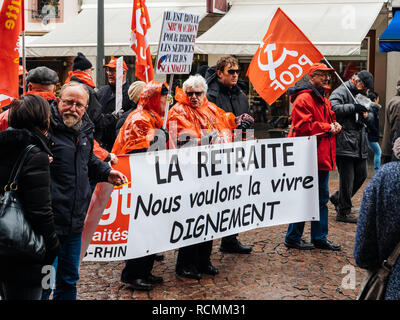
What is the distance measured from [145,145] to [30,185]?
1.90 meters

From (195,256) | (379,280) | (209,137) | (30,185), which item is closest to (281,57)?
(209,137)

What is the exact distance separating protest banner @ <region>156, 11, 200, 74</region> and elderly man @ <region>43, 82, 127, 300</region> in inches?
81.1

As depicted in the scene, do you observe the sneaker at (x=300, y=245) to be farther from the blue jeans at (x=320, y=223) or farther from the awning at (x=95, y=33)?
the awning at (x=95, y=33)

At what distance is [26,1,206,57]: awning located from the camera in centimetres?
1457

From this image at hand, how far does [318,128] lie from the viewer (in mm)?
6324

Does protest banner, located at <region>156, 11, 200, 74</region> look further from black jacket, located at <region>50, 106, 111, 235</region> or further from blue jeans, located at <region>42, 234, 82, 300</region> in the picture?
blue jeans, located at <region>42, 234, 82, 300</region>

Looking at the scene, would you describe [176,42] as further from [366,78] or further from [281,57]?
[366,78]

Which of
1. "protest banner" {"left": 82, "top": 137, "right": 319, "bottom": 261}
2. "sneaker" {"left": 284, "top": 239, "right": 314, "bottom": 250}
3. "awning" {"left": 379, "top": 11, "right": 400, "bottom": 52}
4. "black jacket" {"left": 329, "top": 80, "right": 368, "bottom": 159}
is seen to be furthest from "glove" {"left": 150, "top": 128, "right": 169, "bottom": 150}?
"awning" {"left": 379, "top": 11, "right": 400, "bottom": 52}

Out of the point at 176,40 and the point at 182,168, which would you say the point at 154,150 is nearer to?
the point at 182,168

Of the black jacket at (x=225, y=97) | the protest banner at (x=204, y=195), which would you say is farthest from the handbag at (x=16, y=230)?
the black jacket at (x=225, y=97)

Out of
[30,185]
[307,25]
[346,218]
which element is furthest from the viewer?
[307,25]

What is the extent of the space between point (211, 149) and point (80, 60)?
8.26ft

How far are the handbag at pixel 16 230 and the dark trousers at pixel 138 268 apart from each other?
201 cm

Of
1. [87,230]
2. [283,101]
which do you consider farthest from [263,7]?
[87,230]
